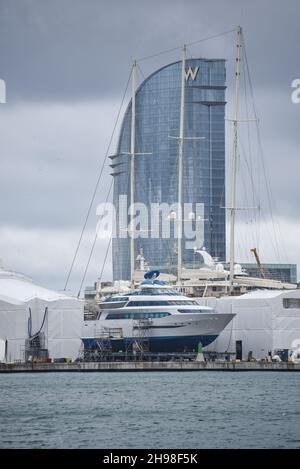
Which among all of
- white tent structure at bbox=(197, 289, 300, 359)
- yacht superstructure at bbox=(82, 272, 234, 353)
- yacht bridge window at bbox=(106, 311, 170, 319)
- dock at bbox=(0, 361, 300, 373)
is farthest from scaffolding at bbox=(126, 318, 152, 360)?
dock at bbox=(0, 361, 300, 373)

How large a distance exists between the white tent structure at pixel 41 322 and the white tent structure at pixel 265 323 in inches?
593

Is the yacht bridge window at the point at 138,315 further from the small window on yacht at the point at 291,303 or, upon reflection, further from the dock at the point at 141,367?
the dock at the point at 141,367

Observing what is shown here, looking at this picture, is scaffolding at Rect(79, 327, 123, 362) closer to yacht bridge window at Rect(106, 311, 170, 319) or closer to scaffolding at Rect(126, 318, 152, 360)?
yacht bridge window at Rect(106, 311, 170, 319)

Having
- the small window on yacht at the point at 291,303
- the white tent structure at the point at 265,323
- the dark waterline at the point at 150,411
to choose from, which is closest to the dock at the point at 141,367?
the dark waterline at the point at 150,411

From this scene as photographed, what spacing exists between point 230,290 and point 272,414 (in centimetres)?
7162

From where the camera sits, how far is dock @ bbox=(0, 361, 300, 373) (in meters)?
119

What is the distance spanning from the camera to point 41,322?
12988 centimetres

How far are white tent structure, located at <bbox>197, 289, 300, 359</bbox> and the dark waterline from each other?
66.3 ft

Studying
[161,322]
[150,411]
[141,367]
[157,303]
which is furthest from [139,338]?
[150,411]

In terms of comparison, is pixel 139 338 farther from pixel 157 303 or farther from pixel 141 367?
pixel 141 367

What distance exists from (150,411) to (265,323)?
184 ft

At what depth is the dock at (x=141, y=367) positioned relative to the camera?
4695 inches
